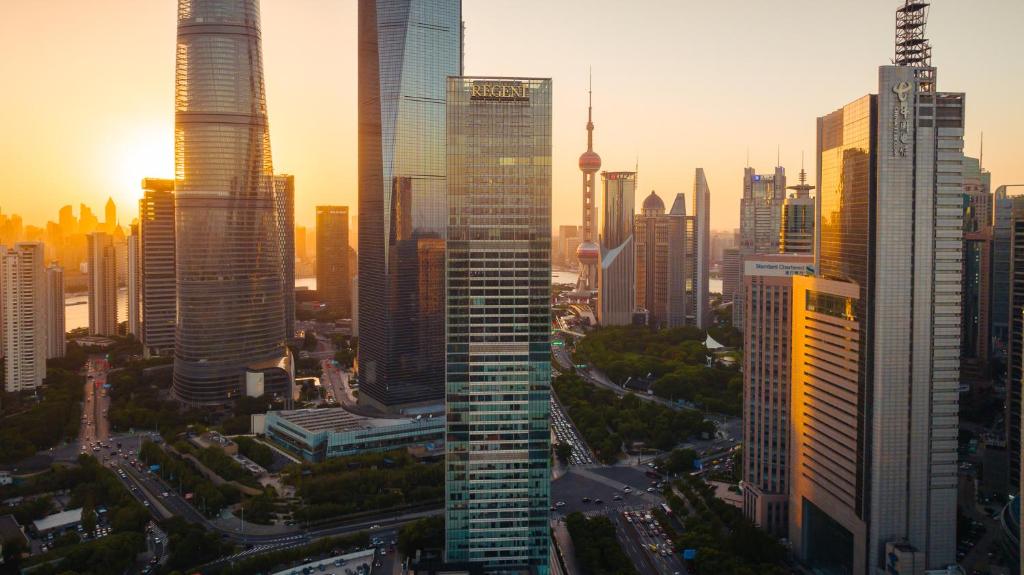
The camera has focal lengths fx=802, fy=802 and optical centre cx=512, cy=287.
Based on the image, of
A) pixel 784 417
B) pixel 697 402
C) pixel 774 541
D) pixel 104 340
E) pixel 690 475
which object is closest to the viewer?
pixel 774 541

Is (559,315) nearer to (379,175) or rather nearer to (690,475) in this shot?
(379,175)

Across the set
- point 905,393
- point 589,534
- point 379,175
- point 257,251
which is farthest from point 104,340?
point 905,393

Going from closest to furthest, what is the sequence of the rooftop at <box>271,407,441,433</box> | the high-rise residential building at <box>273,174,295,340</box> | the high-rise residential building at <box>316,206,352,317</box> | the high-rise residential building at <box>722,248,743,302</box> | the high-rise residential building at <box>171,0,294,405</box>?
the rooftop at <box>271,407,441,433</box>
the high-rise residential building at <box>171,0,294,405</box>
the high-rise residential building at <box>273,174,295,340</box>
the high-rise residential building at <box>316,206,352,317</box>
the high-rise residential building at <box>722,248,743,302</box>

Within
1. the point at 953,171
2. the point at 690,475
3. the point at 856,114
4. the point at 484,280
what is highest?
the point at 856,114

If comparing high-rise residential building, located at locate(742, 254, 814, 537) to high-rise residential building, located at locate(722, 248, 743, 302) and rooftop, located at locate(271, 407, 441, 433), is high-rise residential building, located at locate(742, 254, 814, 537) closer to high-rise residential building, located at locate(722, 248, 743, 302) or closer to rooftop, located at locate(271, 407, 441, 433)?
rooftop, located at locate(271, 407, 441, 433)

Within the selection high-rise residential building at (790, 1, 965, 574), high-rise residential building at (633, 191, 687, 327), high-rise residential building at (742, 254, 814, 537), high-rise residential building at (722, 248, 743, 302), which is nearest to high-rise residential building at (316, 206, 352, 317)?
high-rise residential building at (633, 191, 687, 327)

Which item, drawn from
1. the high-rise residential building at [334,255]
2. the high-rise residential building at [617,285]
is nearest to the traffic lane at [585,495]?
the high-rise residential building at [617,285]
